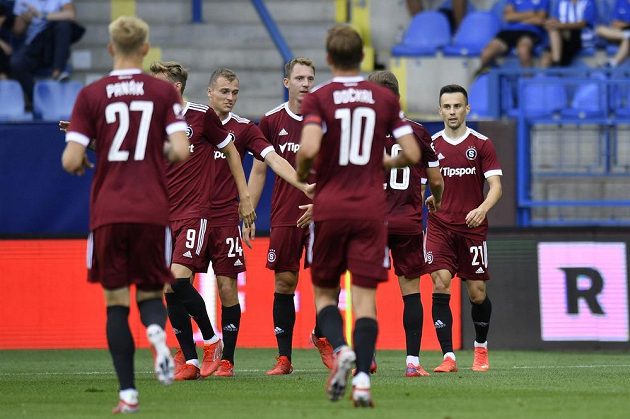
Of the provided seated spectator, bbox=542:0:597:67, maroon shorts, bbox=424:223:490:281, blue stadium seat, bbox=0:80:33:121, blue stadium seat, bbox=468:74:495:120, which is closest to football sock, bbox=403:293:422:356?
maroon shorts, bbox=424:223:490:281

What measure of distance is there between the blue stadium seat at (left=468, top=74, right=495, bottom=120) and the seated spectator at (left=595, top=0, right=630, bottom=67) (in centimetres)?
214

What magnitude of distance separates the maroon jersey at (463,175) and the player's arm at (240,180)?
6.59ft

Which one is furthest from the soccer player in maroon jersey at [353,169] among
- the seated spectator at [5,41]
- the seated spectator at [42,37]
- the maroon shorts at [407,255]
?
the seated spectator at [5,41]

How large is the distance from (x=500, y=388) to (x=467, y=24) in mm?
10337

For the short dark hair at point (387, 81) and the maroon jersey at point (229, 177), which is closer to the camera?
the short dark hair at point (387, 81)

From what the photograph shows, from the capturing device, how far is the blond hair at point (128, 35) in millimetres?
7281

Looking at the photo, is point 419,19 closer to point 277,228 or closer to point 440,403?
point 277,228

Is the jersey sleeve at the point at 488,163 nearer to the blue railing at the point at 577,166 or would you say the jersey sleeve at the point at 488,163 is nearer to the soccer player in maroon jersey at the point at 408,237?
the soccer player in maroon jersey at the point at 408,237

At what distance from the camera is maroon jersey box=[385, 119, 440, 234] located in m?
9.92

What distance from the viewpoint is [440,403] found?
7730 millimetres

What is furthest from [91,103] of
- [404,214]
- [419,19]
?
[419,19]

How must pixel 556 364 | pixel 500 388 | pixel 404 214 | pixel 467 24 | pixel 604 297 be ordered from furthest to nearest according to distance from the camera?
pixel 467 24 → pixel 604 297 → pixel 556 364 → pixel 404 214 → pixel 500 388

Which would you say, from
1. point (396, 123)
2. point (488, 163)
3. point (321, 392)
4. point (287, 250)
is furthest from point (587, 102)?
point (396, 123)

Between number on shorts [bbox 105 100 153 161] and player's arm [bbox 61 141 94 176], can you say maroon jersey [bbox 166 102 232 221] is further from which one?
player's arm [bbox 61 141 94 176]
